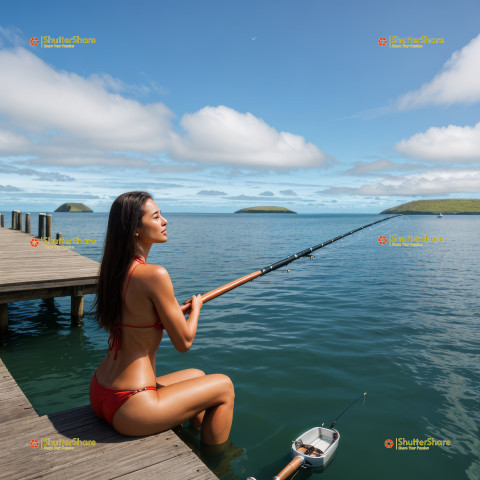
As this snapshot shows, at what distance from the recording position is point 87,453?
3.50 meters

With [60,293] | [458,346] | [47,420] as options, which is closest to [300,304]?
[458,346]

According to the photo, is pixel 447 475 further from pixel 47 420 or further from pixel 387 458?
pixel 47 420

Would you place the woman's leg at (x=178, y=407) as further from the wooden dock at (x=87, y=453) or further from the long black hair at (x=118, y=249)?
the long black hair at (x=118, y=249)

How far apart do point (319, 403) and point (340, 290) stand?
10.5 m

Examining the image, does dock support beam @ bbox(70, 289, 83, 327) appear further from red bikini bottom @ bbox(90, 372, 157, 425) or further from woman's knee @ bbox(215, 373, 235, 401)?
woman's knee @ bbox(215, 373, 235, 401)

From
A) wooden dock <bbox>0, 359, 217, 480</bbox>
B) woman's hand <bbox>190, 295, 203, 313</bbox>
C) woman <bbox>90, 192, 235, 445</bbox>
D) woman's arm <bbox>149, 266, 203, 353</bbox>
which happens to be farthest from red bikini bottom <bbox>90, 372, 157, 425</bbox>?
woman's hand <bbox>190, 295, 203, 313</bbox>

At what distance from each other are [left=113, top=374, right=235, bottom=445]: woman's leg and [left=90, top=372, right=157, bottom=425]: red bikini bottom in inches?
1.8

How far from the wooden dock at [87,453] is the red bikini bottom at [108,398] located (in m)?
0.21

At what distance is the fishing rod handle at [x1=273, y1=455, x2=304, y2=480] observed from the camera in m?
4.33

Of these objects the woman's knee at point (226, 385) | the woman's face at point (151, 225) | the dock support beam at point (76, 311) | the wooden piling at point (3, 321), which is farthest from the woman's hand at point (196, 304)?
the wooden piling at point (3, 321)

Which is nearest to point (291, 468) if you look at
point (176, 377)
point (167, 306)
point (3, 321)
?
point (176, 377)

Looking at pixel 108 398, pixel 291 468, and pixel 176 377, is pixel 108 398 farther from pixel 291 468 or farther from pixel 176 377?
pixel 291 468

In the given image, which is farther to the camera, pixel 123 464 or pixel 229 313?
pixel 229 313

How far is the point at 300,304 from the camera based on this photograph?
1410 centimetres
